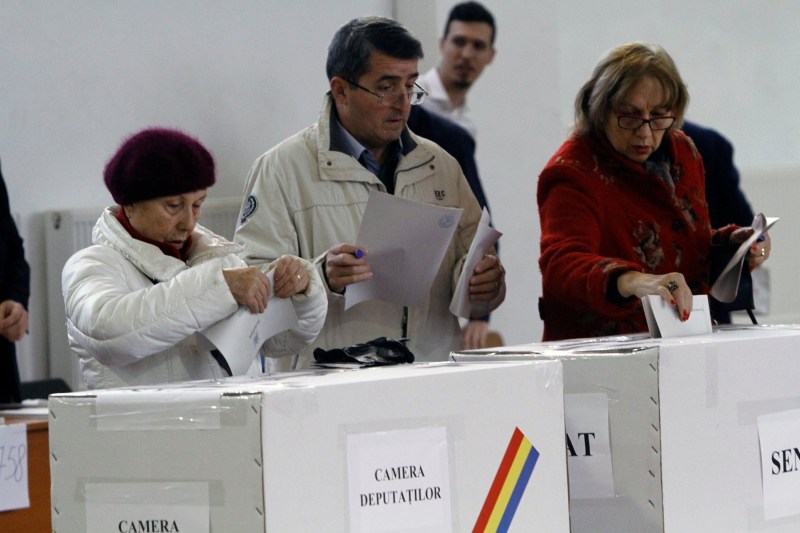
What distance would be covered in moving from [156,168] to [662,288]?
0.85 metres

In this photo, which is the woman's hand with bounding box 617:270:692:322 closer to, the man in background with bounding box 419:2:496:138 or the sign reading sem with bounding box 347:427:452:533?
the sign reading sem with bounding box 347:427:452:533

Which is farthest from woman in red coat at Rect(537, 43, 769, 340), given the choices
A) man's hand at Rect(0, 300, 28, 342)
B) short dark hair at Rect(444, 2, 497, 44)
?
short dark hair at Rect(444, 2, 497, 44)

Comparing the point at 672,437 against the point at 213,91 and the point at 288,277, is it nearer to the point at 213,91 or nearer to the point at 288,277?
the point at 288,277

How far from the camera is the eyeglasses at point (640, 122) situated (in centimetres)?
225

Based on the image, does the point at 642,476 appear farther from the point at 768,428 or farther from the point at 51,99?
the point at 51,99

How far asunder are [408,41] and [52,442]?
1.39 m

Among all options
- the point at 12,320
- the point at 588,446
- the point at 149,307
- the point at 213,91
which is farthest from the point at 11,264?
the point at 588,446

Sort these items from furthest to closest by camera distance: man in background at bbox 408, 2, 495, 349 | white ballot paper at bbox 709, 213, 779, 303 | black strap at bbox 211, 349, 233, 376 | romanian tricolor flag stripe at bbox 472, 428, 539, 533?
man in background at bbox 408, 2, 495, 349
white ballot paper at bbox 709, 213, 779, 303
black strap at bbox 211, 349, 233, 376
romanian tricolor flag stripe at bbox 472, 428, 539, 533

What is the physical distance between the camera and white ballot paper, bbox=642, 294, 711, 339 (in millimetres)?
1715

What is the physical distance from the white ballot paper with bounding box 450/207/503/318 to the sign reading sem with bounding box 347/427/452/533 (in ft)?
3.54

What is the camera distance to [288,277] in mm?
1871

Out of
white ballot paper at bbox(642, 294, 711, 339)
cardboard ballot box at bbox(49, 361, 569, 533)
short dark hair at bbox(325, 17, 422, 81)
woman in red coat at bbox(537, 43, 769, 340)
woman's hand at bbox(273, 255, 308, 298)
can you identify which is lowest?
cardboard ballot box at bbox(49, 361, 569, 533)

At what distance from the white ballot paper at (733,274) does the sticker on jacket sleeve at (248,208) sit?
912 mm

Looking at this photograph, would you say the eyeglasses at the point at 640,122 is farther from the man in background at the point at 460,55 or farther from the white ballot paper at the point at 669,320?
the man in background at the point at 460,55
